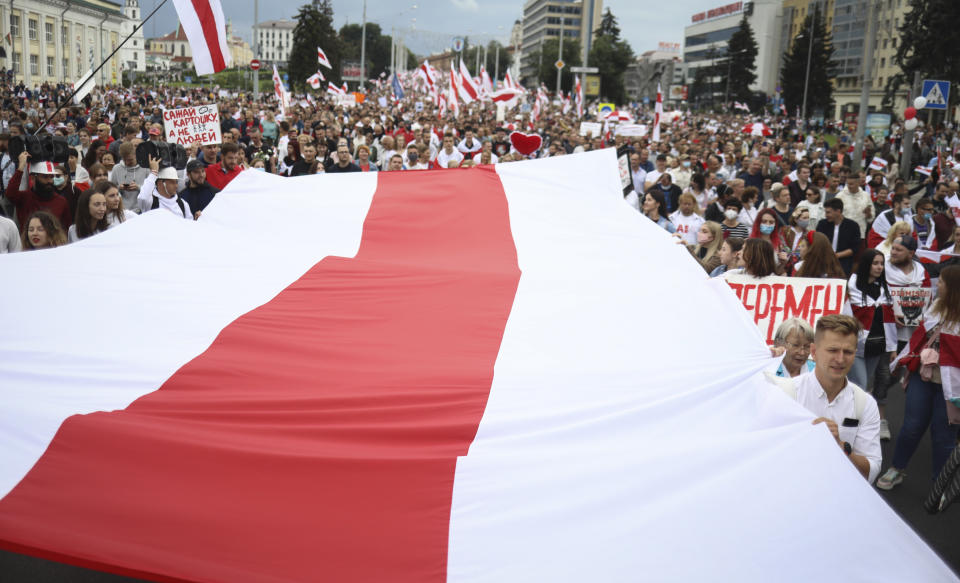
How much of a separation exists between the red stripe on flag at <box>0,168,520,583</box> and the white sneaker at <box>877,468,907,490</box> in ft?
10.6

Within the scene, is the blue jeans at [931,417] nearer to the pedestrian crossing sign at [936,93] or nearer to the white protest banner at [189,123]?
the white protest banner at [189,123]

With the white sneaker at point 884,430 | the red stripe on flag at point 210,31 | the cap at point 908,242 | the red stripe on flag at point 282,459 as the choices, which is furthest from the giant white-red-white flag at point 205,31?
the white sneaker at point 884,430

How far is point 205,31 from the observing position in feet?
30.0

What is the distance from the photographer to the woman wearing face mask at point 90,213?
621 centimetres

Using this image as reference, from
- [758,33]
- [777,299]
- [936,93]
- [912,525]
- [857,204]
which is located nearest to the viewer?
[912,525]

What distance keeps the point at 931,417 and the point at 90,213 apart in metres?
6.22

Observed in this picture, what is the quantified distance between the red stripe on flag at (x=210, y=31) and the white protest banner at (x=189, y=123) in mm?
2497

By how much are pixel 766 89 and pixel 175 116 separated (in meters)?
128

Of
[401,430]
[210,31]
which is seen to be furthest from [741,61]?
[401,430]

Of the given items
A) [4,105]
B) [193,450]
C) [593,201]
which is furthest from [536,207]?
[4,105]

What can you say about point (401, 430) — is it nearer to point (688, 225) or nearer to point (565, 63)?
point (688, 225)

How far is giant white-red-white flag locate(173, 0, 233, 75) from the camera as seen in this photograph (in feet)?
29.3

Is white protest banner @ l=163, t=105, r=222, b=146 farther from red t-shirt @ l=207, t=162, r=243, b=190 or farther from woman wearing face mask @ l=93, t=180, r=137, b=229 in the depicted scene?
woman wearing face mask @ l=93, t=180, r=137, b=229

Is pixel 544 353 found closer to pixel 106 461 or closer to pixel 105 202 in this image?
pixel 106 461
